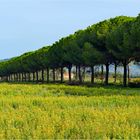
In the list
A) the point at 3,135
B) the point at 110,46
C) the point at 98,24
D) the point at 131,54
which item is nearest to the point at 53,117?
the point at 3,135

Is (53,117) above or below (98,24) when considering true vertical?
below

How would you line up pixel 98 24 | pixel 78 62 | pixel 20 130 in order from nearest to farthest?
1. pixel 20 130
2. pixel 98 24
3. pixel 78 62

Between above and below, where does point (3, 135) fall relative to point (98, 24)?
below

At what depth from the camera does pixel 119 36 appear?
Result: 64.9 metres

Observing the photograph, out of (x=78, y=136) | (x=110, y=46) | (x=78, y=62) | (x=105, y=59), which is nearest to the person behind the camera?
A: (x=78, y=136)

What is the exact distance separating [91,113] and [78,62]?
67.7m

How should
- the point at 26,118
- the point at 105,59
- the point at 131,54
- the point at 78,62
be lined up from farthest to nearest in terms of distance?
the point at 78,62, the point at 105,59, the point at 131,54, the point at 26,118

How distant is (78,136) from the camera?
1403 cm

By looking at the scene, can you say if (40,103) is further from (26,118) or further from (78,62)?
(78,62)

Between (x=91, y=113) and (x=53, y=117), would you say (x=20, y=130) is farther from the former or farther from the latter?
(x=91, y=113)

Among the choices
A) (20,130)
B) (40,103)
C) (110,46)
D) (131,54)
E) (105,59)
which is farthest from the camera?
(105,59)

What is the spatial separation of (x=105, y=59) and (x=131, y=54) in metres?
9.63

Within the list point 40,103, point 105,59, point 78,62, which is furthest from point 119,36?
point 40,103

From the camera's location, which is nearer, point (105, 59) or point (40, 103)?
point (40, 103)
